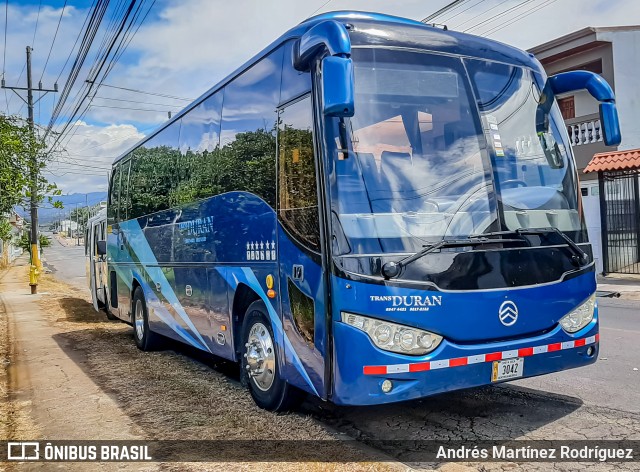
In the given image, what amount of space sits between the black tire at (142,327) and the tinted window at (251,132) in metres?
3.81

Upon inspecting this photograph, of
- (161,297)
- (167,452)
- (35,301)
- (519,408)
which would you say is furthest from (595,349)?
(35,301)

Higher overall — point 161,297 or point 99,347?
point 161,297

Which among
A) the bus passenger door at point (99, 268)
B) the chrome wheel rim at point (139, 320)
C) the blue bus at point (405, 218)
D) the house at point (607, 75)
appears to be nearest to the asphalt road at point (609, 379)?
the blue bus at point (405, 218)

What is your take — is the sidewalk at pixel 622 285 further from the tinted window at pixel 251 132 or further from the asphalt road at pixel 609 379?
the tinted window at pixel 251 132

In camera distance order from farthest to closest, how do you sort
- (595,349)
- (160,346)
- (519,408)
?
1. (160,346)
2. (519,408)
3. (595,349)

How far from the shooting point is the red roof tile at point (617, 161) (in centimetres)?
1529

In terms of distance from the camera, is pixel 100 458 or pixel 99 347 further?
pixel 99 347

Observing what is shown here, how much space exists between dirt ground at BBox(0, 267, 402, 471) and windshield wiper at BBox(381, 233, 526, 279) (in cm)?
131

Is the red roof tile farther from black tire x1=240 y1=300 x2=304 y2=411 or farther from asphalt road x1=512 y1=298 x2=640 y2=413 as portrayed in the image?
black tire x1=240 y1=300 x2=304 y2=411

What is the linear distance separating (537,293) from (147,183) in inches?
267

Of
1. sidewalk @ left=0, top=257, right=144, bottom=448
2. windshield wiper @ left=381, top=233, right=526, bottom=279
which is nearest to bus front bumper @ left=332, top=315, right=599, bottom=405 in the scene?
windshield wiper @ left=381, top=233, right=526, bottom=279

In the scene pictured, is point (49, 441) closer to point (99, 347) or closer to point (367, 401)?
point (367, 401)

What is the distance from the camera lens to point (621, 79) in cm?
2055

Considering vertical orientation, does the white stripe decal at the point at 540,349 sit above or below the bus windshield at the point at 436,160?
below
